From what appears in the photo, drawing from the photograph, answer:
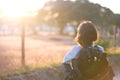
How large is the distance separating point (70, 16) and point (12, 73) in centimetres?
4927

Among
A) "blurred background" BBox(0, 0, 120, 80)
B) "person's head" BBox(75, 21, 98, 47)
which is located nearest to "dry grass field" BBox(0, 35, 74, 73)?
"blurred background" BBox(0, 0, 120, 80)

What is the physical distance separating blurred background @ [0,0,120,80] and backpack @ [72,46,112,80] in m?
4.85

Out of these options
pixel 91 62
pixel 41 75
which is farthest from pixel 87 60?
pixel 41 75

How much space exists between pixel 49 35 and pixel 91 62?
224 feet

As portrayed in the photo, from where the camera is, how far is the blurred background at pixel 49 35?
1242cm

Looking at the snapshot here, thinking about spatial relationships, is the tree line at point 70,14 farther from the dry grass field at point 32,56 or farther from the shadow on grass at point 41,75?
the shadow on grass at point 41,75

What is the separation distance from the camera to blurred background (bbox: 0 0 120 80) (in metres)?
12.4

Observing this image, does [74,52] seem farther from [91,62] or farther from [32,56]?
[32,56]

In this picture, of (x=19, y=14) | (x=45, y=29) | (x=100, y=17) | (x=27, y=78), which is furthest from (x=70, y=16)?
(x=45, y=29)

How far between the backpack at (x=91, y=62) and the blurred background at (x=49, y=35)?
4851mm

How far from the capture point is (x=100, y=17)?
42.1 m

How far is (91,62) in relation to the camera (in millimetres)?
4852

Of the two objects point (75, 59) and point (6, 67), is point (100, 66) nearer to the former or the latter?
point (75, 59)

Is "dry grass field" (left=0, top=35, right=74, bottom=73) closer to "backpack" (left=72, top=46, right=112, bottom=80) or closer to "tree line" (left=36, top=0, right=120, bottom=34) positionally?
"backpack" (left=72, top=46, right=112, bottom=80)
